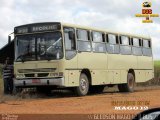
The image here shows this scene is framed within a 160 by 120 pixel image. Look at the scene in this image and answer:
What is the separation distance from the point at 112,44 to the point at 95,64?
2.24 m

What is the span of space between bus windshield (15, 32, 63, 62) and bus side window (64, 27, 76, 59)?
1.13ft

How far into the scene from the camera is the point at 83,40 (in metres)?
21.0

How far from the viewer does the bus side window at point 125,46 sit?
25.3 m

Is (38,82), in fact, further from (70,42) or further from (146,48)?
(146,48)

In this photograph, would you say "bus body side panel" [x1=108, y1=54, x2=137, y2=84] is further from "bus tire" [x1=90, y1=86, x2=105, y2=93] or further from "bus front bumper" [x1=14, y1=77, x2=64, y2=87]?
"bus front bumper" [x1=14, y1=77, x2=64, y2=87]

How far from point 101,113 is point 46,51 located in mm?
7317

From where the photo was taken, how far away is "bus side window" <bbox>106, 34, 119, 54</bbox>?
77.6 feet

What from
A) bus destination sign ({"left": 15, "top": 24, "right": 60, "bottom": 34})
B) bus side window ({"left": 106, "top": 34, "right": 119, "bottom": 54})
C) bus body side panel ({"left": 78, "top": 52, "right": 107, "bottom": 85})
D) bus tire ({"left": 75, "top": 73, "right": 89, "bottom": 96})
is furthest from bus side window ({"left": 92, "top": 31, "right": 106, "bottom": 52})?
bus destination sign ({"left": 15, "top": 24, "right": 60, "bottom": 34})

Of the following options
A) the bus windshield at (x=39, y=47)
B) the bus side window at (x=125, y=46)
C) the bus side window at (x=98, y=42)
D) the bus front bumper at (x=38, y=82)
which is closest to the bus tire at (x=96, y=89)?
the bus side window at (x=125, y=46)

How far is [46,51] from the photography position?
64.3ft

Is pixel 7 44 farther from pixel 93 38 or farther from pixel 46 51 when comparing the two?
pixel 93 38

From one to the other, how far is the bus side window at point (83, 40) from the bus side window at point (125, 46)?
4090mm

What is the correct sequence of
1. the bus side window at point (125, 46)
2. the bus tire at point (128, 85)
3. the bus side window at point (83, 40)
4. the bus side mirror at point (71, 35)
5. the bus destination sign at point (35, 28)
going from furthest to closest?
the bus tire at point (128, 85) < the bus side window at point (125, 46) < the bus side window at point (83, 40) < the bus side mirror at point (71, 35) < the bus destination sign at point (35, 28)

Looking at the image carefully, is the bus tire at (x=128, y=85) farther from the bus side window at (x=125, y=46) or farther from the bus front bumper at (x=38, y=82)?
the bus front bumper at (x=38, y=82)
